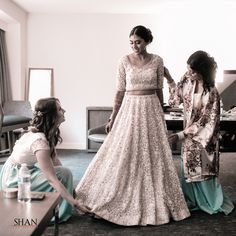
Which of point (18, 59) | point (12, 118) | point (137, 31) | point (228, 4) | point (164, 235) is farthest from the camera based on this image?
point (18, 59)

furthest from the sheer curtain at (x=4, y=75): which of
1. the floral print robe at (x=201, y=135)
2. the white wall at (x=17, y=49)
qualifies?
the floral print robe at (x=201, y=135)

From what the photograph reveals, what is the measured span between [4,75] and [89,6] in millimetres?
1571

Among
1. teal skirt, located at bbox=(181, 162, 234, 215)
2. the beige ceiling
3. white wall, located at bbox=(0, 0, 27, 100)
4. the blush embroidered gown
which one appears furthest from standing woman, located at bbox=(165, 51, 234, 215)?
white wall, located at bbox=(0, 0, 27, 100)

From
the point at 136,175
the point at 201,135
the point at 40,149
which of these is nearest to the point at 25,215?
the point at 40,149

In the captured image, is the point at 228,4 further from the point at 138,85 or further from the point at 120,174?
the point at 120,174

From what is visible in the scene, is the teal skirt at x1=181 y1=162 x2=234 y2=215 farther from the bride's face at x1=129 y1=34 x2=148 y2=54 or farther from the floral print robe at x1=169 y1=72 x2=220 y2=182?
the bride's face at x1=129 y1=34 x2=148 y2=54

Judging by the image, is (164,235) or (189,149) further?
(189,149)

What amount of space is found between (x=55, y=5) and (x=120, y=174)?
3.44 metres

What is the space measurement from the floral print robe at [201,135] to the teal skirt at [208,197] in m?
0.09

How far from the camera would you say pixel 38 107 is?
7.43 feet

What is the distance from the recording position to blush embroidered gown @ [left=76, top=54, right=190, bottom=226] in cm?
261

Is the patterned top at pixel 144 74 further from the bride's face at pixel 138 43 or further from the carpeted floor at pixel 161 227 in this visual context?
the carpeted floor at pixel 161 227

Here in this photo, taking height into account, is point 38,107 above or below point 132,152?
above

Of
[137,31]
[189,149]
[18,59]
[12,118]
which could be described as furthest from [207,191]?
[18,59]
